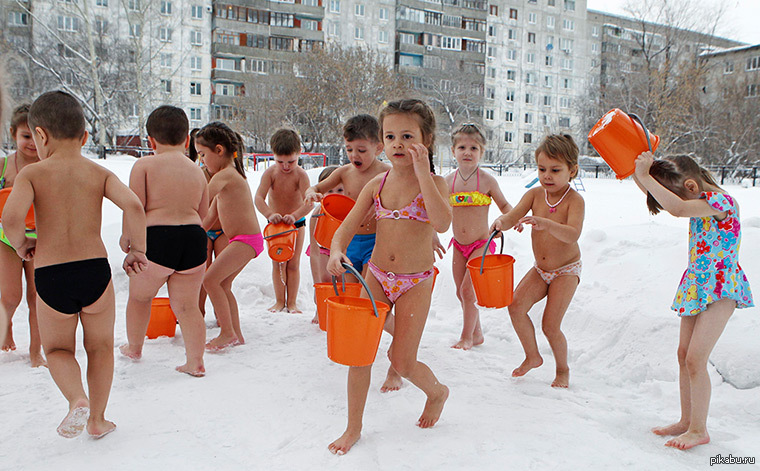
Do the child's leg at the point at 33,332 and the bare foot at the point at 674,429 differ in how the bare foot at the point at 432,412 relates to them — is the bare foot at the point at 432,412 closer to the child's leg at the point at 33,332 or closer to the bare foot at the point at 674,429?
the bare foot at the point at 674,429

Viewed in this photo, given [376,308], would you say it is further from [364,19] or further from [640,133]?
[364,19]

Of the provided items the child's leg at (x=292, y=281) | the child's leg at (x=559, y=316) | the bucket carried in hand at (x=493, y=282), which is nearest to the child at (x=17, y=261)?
the child's leg at (x=292, y=281)

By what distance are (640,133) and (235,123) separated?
31728mm

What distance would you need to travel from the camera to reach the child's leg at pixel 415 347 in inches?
107

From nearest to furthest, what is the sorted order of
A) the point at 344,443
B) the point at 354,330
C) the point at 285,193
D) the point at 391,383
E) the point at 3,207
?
the point at 354,330 < the point at 344,443 < the point at 3,207 < the point at 391,383 < the point at 285,193

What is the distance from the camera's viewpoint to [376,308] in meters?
2.33

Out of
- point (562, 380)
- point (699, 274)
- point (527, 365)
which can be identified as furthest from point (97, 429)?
point (699, 274)

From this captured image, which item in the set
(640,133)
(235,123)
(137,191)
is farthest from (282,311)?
(235,123)

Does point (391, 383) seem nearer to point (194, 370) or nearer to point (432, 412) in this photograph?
point (432, 412)

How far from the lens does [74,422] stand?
8.12 ft

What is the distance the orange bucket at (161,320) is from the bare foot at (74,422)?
1.87m

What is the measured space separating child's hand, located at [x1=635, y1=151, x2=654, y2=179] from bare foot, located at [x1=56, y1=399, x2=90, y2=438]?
9.47 ft

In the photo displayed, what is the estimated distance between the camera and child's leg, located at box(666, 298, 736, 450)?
273cm

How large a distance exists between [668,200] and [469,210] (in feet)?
6.11
